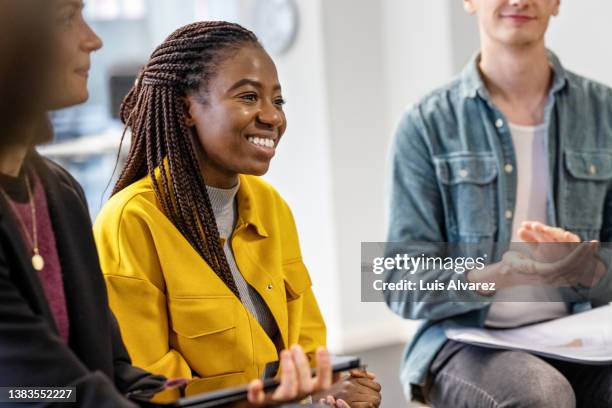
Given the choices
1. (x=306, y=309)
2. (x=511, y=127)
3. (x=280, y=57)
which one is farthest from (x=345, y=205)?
(x=306, y=309)

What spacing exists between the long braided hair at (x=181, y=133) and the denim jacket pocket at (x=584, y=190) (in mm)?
863

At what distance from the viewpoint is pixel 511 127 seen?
1.99 meters

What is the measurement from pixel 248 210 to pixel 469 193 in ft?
2.06

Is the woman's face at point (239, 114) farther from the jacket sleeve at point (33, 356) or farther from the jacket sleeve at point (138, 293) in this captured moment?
the jacket sleeve at point (33, 356)

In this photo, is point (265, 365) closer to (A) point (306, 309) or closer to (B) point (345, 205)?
(A) point (306, 309)

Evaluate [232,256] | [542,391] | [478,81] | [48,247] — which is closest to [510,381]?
A: [542,391]

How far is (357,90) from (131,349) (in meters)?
2.69

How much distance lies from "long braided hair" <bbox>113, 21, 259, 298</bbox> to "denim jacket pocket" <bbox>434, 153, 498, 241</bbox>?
66 cm

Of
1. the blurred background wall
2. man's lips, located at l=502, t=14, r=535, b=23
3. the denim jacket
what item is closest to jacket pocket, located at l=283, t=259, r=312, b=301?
the denim jacket

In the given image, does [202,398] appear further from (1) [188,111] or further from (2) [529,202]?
(2) [529,202]

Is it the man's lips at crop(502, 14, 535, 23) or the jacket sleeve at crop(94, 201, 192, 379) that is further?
the man's lips at crop(502, 14, 535, 23)

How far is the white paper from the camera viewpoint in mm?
1694

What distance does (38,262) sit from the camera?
3.14 feet

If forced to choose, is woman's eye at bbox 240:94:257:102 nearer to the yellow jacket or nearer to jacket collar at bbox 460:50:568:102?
the yellow jacket
